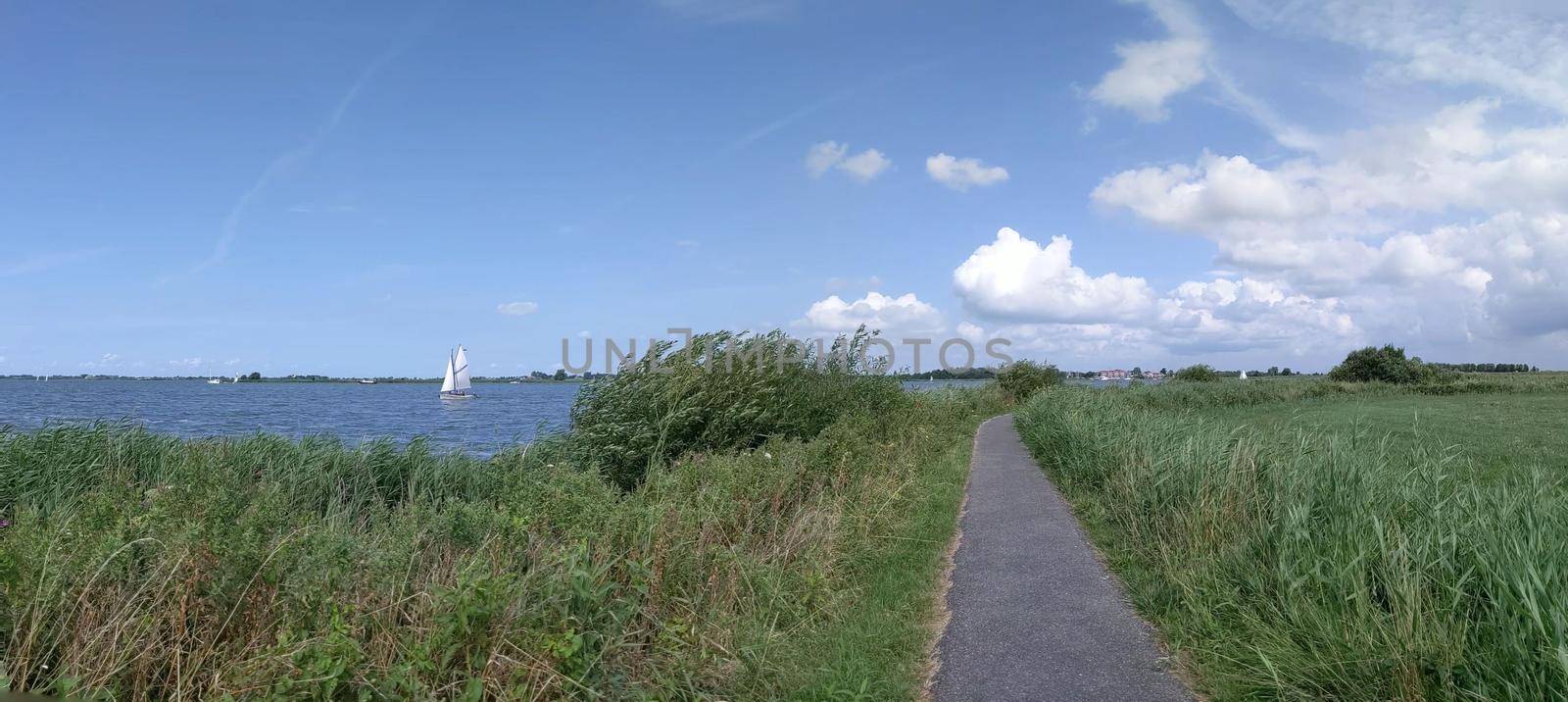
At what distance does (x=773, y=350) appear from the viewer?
2047 cm

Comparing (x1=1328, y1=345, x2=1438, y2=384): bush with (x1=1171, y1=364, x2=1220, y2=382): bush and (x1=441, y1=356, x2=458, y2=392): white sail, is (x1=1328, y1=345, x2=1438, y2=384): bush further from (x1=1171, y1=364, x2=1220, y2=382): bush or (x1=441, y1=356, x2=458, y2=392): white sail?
(x1=441, y1=356, x2=458, y2=392): white sail

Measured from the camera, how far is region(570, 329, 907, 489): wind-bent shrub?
1717 centimetres

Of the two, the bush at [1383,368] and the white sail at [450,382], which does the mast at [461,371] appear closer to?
the white sail at [450,382]

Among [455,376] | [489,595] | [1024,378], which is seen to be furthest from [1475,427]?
[455,376]

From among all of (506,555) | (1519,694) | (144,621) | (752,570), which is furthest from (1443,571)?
(144,621)

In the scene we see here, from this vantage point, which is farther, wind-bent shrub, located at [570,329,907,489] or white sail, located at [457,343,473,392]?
white sail, located at [457,343,473,392]

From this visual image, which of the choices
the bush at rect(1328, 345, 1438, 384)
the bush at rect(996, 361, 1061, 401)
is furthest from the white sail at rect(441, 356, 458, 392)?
the bush at rect(1328, 345, 1438, 384)

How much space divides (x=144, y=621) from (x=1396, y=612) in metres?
7.15

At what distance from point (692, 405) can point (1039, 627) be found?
11557mm

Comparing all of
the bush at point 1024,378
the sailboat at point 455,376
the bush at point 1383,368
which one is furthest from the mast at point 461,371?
the bush at point 1383,368

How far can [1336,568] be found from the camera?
559 centimetres

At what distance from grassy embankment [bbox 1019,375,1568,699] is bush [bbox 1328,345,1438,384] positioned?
67.5m

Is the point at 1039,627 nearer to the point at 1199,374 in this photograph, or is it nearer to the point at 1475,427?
the point at 1475,427

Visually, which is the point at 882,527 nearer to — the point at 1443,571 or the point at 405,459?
the point at 1443,571
